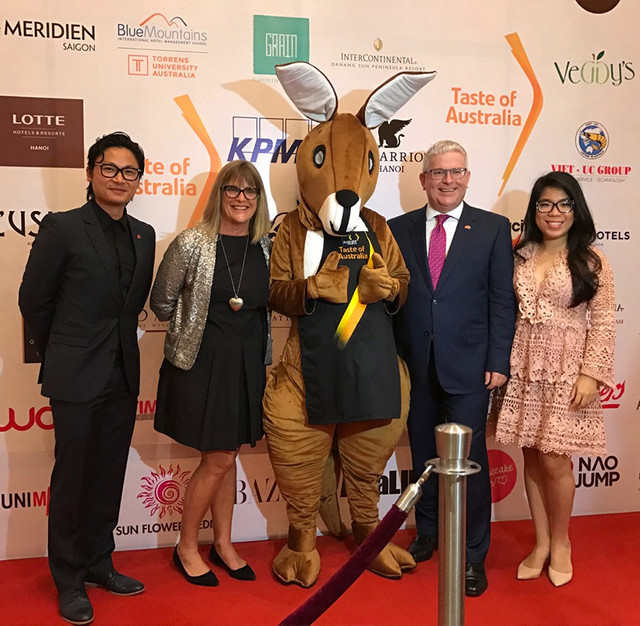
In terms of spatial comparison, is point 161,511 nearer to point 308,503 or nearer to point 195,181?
point 308,503

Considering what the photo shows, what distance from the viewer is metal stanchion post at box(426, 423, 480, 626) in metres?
1.66

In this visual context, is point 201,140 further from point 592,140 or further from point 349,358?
point 592,140

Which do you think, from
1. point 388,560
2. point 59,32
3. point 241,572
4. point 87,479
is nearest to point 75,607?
point 87,479

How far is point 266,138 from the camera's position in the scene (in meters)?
3.24

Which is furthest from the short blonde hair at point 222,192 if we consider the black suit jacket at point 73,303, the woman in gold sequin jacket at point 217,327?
the black suit jacket at point 73,303

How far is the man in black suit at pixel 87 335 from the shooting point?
2436 millimetres

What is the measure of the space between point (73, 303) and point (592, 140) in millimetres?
2702

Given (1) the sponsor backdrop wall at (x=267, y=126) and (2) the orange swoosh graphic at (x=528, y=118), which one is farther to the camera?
(2) the orange swoosh graphic at (x=528, y=118)

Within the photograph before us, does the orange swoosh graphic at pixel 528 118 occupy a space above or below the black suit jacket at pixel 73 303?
above

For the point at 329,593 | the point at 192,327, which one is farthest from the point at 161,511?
the point at 329,593

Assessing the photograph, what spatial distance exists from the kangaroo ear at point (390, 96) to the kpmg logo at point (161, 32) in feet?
2.98

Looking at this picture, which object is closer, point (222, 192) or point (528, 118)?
point (222, 192)

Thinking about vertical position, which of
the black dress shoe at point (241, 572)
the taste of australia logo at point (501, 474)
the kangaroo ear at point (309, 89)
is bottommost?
the black dress shoe at point (241, 572)

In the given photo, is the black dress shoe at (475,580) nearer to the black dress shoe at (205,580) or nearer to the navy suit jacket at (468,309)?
the navy suit jacket at (468,309)
